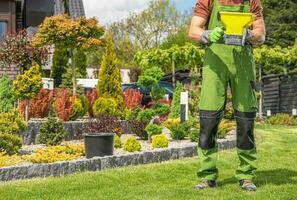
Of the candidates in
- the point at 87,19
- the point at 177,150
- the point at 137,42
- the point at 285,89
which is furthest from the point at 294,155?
the point at 137,42

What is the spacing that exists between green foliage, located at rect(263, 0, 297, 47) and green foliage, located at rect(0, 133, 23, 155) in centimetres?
2637

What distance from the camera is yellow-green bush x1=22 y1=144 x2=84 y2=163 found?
27.6ft

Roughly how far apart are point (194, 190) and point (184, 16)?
48092 millimetres

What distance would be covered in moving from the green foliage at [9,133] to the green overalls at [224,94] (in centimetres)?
398

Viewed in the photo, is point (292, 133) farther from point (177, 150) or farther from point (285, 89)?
point (285, 89)

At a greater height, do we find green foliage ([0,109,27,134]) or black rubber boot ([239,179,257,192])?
green foliage ([0,109,27,134])

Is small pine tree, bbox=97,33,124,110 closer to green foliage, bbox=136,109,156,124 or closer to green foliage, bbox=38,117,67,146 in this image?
green foliage, bbox=136,109,156,124

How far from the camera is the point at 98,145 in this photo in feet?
30.1

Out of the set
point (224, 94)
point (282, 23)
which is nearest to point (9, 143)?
point (224, 94)

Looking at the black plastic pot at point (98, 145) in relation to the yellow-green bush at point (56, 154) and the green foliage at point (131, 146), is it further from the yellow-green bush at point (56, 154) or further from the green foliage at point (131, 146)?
the green foliage at point (131, 146)

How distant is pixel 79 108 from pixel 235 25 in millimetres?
7767

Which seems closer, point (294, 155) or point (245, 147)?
point (245, 147)

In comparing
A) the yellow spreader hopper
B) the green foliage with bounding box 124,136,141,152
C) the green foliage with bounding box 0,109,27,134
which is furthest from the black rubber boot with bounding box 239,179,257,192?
the green foliage with bounding box 0,109,27,134

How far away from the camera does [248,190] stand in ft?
20.3
